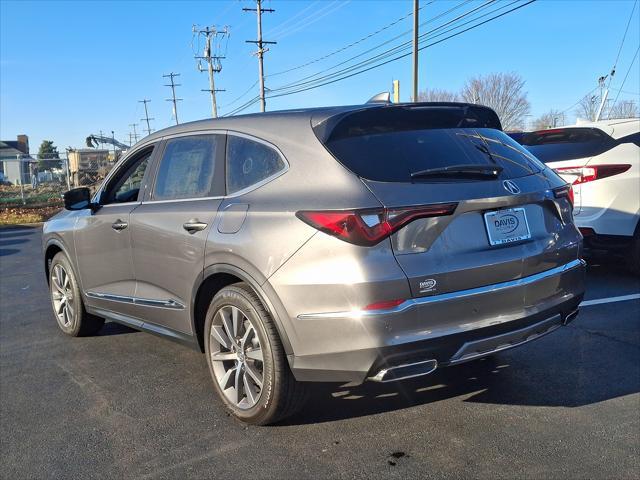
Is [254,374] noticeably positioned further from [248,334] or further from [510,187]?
[510,187]

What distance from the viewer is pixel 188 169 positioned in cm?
397

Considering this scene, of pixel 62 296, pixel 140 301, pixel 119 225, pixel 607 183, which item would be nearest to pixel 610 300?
pixel 607 183

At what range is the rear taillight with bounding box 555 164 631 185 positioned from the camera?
19.9 ft

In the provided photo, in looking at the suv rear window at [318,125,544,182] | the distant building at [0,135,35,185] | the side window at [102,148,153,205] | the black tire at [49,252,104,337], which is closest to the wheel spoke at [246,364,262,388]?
the suv rear window at [318,125,544,182]

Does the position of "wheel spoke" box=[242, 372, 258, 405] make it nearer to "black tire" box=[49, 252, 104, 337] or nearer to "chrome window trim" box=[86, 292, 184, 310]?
"chrome window trim" box=[86, 292, 184, 310]

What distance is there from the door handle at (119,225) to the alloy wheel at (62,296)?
1.12m

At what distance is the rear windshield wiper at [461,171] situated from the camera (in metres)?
2.94

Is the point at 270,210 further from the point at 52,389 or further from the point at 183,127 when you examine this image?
the point at 52,389

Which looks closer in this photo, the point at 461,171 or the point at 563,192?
the point at 461,171

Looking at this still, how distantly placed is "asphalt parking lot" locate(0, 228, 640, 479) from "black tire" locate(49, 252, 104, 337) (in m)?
0.39

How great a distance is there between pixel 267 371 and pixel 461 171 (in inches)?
58.3

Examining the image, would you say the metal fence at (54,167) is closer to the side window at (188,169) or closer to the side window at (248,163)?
the side window at (188,169)

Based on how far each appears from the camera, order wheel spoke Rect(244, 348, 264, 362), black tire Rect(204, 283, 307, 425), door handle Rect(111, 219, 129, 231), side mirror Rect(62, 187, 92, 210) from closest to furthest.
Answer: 1. black tire Rect(204, 283, 307, 425)
2. wheel spoke Rect(244, 348, 264, 362)
3. door handle Rect(111, 219, 129, 231)
4. side mirror Rect(62, 187, 92, 210)

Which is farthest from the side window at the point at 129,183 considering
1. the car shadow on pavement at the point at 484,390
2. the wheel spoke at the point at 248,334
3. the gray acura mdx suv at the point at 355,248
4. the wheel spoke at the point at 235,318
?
the car shadow on pavement at the point at 484,390
